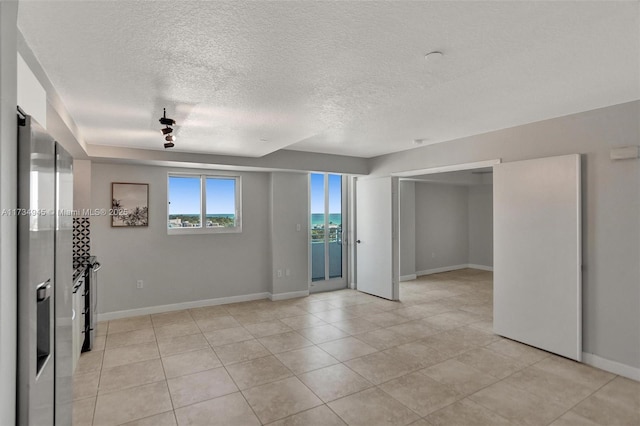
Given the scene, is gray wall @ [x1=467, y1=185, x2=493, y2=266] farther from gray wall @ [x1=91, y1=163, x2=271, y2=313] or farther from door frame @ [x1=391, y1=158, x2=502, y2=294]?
gray wall @ [x1=91, y1=163, x2=271, y2=313]

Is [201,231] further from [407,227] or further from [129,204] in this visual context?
[407,227]

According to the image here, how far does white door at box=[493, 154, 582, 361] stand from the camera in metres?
3.42

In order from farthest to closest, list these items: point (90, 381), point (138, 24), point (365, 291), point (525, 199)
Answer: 1. point (365, 291)
2. point (525, 199)
3. point (90, 381)
4. point (138, 24)

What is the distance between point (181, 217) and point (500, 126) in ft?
15.4

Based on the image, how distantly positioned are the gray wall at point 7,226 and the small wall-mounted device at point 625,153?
428cm

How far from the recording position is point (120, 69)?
2184mm

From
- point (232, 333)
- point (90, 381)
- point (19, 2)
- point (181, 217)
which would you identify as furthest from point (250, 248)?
point (19, 2)

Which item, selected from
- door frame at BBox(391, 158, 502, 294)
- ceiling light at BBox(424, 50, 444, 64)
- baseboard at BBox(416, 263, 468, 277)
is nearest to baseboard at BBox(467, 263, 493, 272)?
baseboard at BBox(416, 263, 468, 277)

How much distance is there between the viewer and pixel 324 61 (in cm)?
210

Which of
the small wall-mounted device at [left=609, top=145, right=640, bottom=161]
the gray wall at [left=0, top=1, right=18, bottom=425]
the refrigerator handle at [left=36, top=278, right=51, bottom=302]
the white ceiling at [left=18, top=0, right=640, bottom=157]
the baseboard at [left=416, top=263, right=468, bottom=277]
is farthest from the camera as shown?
the baseboard at [left=416, top=263, right=468, bottom=277]

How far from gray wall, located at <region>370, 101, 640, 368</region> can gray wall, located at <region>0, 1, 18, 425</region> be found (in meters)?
4.31

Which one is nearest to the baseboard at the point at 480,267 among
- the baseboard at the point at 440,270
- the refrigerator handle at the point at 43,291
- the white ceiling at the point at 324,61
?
the baseboard at the point at 440,270

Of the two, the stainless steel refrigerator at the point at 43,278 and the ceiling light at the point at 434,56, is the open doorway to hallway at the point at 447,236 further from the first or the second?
the stainless steel refrigerator at the point at 43,278

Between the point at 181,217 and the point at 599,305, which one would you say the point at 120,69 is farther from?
the point at 599,305
